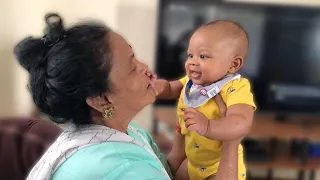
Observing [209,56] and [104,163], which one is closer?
[104,163]

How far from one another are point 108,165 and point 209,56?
0.37 meters

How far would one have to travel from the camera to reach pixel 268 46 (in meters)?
3.03

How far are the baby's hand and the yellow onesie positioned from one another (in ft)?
0.32

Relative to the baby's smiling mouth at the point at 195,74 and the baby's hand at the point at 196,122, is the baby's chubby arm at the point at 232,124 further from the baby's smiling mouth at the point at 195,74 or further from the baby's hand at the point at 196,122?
the baby's smiling mouth at the point at 195,74

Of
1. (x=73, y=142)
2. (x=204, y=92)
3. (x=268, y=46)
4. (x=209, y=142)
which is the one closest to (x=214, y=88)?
(x=204, y=92)

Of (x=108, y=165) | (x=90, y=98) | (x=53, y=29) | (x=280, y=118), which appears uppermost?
(x=53, y=29)

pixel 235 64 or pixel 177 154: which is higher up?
pixel 235 64

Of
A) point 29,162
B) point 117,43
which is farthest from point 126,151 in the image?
point 29,162

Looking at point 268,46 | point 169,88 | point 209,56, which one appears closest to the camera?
point 209,56

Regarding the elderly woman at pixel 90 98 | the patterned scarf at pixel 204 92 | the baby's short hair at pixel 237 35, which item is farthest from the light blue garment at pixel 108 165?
the baby's short hair at pixel 237 35

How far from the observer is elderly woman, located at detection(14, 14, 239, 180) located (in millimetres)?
914

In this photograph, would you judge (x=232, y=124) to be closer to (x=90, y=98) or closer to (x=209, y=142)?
(x=209, y=142)

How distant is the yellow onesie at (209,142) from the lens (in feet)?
3.49

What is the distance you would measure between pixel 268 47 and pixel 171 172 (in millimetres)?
1979
